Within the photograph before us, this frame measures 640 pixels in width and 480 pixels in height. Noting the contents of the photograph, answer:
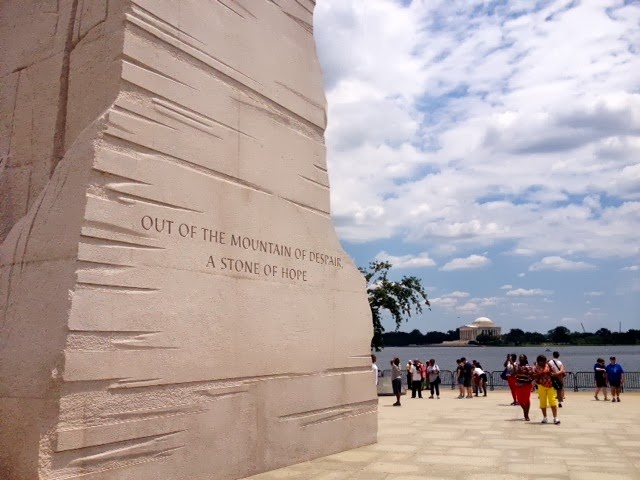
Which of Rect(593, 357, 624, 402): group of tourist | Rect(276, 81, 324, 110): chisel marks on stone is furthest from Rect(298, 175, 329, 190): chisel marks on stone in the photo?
Rect(593, 357, 624, 402): group of tourist

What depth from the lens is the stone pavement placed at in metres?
7.01

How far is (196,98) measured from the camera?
6488mm

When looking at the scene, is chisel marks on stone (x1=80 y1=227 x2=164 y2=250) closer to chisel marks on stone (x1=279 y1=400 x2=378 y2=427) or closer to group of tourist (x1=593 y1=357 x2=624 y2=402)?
chisel marks on stone (x1=279 y1=400 x2=378 y2=427)

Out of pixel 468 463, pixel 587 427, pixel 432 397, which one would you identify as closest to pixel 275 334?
pixel 468 463

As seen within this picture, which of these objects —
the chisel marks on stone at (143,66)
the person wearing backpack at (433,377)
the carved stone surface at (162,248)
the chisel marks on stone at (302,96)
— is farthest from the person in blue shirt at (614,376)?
the chisel marks on stone at (143,66)

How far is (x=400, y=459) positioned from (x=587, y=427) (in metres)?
5.22

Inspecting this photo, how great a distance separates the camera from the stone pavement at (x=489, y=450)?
701cm

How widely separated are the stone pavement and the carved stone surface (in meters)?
0.64

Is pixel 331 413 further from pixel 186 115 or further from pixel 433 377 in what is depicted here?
pixel 433 377

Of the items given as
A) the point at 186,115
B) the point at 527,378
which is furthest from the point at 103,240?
the point at 527,378

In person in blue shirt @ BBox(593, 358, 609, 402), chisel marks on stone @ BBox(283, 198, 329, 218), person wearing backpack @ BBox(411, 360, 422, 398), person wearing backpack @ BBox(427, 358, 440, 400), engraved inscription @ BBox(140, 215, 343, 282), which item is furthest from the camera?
person wearing backpack @ BBox(411, 360, 422, 398)

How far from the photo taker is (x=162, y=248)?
19.1 feet

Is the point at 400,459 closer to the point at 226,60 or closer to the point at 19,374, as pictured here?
the point at 19,374

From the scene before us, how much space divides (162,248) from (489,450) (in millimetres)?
5426
